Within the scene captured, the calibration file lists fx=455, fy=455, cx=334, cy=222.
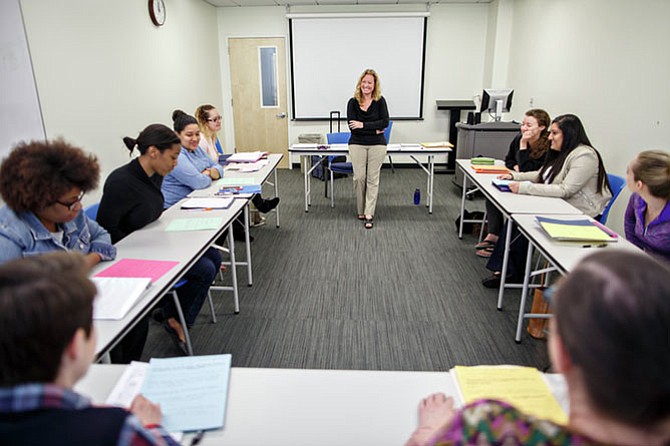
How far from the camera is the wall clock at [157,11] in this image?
487cm

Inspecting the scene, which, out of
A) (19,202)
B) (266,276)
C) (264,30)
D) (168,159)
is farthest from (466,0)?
(19,202)

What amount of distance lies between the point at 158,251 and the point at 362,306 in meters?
1.46

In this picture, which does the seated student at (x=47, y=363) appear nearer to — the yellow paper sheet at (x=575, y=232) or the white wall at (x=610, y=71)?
the yellow paper sheet at (x=575, y=232)

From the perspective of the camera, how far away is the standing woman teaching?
453cm

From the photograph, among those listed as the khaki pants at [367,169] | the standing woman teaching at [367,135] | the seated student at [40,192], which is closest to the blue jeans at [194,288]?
the seated student at [40,192]

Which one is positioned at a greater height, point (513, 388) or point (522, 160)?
point (522, 160)

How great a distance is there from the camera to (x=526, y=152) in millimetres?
3715

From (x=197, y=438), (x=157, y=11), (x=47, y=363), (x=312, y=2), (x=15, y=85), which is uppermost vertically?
(x=312, y=2)

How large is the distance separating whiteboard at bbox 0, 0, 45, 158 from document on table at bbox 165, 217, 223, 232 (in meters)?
1.47

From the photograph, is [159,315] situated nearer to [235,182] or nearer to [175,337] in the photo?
[175,337]

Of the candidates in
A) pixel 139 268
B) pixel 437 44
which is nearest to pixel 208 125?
pixel 139 268

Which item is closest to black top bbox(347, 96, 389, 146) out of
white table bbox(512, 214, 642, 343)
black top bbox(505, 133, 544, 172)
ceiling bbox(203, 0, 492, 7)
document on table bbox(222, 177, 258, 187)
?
black top bbox(505, 133, 544, 172)

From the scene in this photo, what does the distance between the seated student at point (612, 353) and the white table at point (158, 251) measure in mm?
1208

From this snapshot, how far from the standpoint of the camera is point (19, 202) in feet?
5.34
